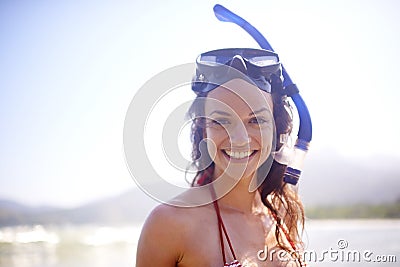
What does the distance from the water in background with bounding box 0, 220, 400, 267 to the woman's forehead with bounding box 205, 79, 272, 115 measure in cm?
250

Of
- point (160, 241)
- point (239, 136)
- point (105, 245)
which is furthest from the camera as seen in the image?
point (105, 245)

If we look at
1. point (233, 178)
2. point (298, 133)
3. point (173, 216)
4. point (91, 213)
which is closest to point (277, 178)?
point (298, 133)

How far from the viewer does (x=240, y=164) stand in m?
2.49

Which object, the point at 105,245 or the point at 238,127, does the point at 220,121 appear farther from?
the point at 105,245

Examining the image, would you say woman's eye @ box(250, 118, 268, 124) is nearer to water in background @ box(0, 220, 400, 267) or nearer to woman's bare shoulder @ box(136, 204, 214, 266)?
woman's bare shoulder @ box(136, 204, 214, 266)


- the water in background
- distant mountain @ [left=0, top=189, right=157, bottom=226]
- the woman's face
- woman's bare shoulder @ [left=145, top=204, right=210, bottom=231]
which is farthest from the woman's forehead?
distant mountain @ [left=0, top=189, right=157, bottom=226]

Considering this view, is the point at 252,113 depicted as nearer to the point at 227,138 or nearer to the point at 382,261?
the point at 227,138

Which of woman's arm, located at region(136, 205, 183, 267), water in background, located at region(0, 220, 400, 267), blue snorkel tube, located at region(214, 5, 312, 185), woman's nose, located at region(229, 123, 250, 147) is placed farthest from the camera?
water in background, located at region(0, 220, 400, 267)

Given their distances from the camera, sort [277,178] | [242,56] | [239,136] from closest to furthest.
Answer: [239,136]
[242,56]
[277,178]

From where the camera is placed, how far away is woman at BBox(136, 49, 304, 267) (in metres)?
2.32

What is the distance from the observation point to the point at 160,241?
227 centimetres

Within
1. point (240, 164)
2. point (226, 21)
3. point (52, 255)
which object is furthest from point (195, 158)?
point (52, 255)

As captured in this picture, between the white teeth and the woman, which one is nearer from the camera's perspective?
the woman

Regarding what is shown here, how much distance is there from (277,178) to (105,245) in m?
8.48
